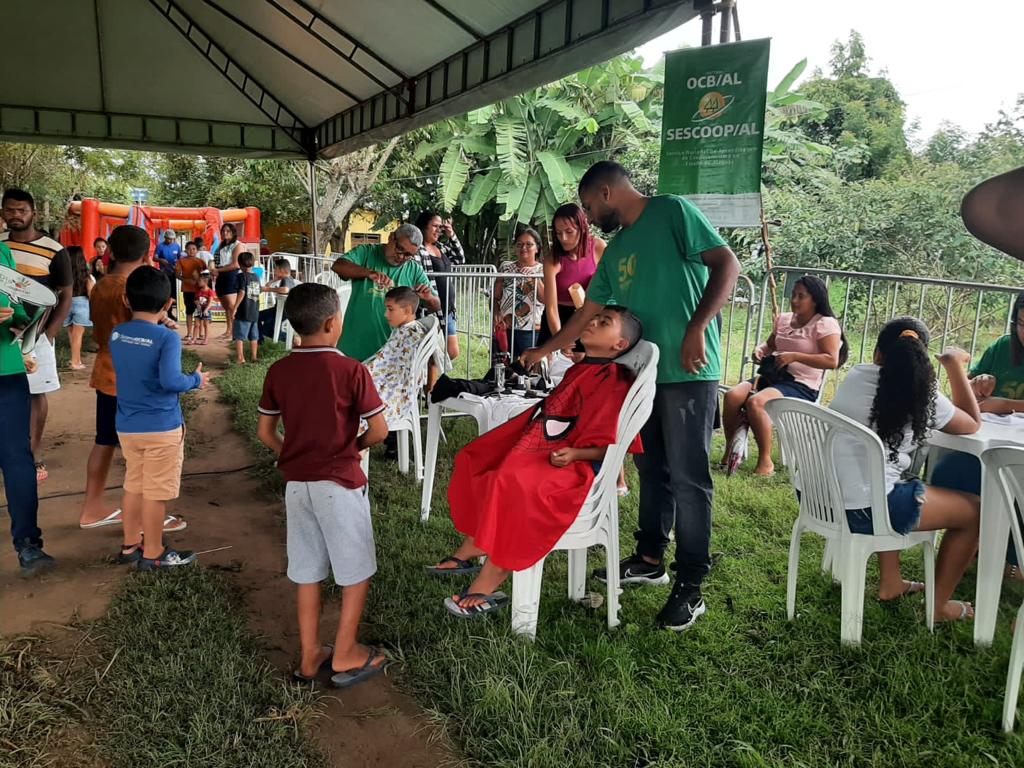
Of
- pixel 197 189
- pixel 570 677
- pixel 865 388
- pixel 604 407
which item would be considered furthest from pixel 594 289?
pixel 197 189

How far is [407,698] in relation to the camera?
2543 mm

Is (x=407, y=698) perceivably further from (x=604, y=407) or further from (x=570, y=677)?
(x=604, y=407)

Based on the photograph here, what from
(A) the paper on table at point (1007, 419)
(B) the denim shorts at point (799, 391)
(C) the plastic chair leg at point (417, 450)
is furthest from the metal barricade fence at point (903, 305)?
(C) the plastic chair leg at point (417, 450)

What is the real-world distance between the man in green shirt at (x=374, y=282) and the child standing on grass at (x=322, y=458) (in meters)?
2.25

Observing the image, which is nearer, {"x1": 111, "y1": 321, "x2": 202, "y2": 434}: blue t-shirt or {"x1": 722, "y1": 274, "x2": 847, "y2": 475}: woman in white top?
{"x1": 111, "y1": 321, "x2": 202, "y2": 434}: blue t-shirt

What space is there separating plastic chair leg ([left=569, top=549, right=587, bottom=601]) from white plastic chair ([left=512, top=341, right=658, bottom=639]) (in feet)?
0.69

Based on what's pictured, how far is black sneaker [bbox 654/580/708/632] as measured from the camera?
2939 mm

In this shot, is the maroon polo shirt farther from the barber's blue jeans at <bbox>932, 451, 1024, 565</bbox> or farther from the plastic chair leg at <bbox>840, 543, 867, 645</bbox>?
the barber's blue jeans at <bbox>932, 451, 1024, 565</bbox>

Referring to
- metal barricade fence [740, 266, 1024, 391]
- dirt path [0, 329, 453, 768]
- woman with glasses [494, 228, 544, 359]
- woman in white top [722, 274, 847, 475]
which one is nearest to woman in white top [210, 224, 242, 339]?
dirt path [0, 329, 453, 768]

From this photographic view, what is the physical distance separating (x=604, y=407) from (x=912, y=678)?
5.08 feet

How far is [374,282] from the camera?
4859mm

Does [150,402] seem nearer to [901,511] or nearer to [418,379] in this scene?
[418,379]

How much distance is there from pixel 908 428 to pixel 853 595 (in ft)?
2.40

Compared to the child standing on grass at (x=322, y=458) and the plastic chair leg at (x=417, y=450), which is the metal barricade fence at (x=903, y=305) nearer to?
the plastic chair leg at (x=417, y=450)
